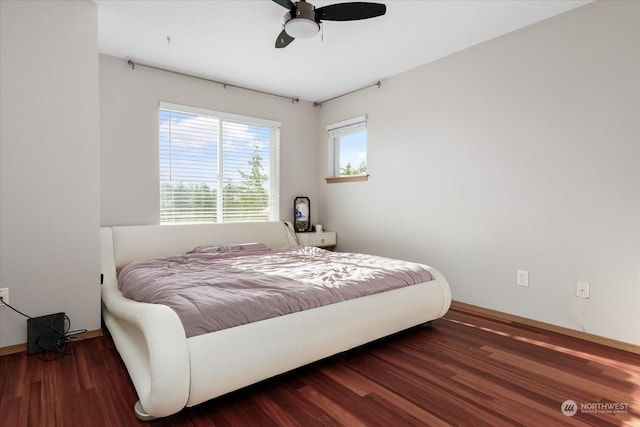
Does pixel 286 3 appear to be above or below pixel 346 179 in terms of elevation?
above

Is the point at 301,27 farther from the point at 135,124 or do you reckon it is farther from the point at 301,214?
the point at 301,214

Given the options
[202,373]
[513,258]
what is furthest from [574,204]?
[202,373]

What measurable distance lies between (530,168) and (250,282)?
7.78ft

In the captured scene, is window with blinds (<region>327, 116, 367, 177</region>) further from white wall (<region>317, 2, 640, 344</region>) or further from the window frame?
white wall (<region>317, 2, 640, 344</region>)

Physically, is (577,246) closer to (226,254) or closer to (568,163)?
(568,163)

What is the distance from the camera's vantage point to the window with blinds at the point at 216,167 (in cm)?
377

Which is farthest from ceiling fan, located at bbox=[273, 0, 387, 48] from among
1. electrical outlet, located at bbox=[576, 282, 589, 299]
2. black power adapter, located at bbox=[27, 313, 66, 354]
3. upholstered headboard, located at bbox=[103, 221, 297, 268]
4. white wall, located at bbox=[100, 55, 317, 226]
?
black power adapter, located at bbox=[27, 313, 66, 354]

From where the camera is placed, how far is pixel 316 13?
226 centimetres

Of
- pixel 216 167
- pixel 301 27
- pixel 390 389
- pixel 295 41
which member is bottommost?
pixel 390 389

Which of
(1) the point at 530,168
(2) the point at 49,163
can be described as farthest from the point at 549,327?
(2) the point at 49,163

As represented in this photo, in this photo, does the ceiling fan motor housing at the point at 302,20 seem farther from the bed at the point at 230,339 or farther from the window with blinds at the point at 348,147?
the window with blinds at the point at 348,147

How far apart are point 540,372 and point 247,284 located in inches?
70.7

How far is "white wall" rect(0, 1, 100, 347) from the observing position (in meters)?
2.29

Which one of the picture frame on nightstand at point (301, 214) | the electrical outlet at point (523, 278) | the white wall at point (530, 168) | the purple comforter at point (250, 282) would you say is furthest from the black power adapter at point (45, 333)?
the electrical outlet at point (523, 278)
